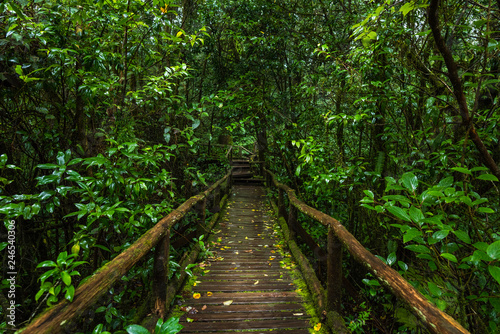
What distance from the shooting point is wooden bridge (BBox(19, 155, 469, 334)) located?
4.46 feet

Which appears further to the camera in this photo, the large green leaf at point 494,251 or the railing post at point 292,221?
the railing post at point 292,221

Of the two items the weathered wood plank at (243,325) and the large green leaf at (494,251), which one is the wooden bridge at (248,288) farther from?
the large green leaf at (494,251)

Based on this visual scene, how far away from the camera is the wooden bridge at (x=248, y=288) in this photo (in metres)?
1.36

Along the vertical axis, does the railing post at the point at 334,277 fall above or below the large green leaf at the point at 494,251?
below

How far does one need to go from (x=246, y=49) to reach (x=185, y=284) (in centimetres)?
571

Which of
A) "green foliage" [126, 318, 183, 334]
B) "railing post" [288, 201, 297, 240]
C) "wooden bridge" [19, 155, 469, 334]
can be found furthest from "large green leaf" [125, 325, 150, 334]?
"railing post" [288, 201, 297, 240]

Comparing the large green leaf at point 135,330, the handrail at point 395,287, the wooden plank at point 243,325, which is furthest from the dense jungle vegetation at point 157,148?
the wooden plank at point 243,325

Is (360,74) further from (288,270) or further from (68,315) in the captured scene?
(68,315)

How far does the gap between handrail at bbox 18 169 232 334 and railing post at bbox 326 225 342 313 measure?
1.68 metres

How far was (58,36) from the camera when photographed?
245 cm

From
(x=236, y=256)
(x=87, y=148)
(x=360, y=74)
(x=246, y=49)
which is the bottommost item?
(x=236, y=256)

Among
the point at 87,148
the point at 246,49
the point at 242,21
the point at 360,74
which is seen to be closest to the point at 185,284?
the point at 87,148

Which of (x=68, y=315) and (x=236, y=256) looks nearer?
(x=68, y=315)

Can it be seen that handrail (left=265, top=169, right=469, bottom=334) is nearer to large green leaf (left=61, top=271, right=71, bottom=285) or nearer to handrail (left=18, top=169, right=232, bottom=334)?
handrail (left=18, top=169, right=232, bottom=334)
